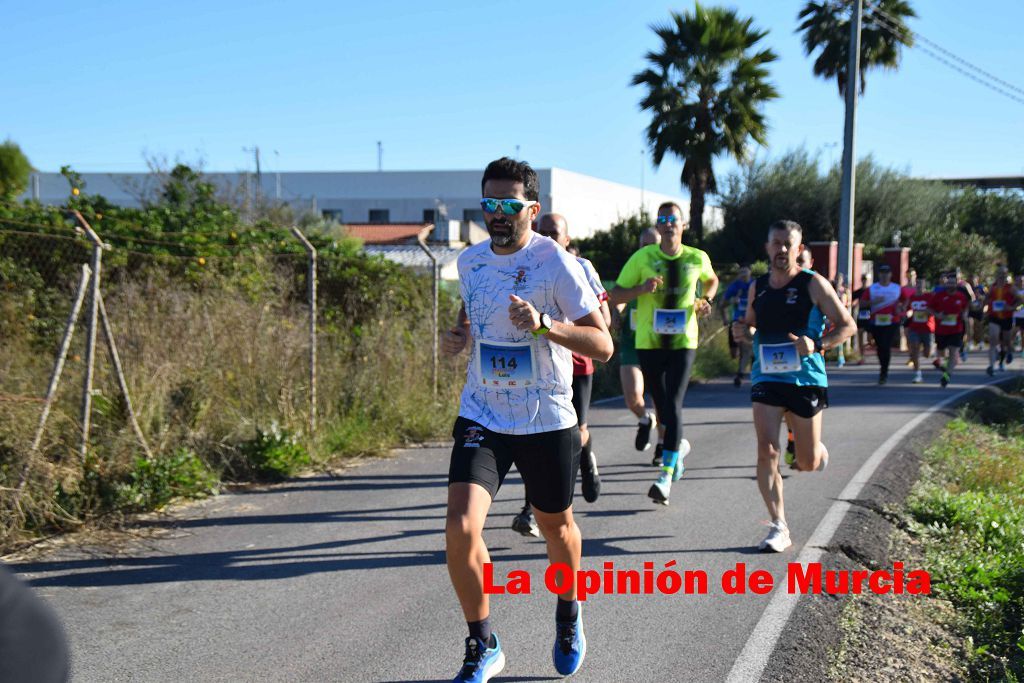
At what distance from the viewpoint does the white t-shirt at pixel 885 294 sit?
16422 millimetres

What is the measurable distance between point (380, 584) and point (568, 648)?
1.68m

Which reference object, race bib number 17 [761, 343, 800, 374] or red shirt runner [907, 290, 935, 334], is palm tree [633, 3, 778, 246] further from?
race bib number 17 [761, 343, 800, 374]

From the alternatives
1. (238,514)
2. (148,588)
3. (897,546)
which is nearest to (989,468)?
(897,546)

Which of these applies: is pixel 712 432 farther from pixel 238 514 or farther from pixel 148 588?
pixel 148 588

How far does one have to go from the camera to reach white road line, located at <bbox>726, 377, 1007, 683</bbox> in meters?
4.38

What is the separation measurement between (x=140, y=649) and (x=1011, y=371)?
1919cm

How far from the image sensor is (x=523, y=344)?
4.13m

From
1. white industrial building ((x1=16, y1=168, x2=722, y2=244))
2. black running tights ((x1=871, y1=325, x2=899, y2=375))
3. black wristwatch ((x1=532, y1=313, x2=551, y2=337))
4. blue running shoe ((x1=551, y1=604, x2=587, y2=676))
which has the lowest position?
blue running shoe ((x1=551, y1=604, x2=587, y2=676))

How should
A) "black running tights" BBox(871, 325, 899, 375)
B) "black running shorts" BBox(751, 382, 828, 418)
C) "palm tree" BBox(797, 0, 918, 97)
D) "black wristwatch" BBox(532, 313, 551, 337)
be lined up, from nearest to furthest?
"black wristwatch" BBox(532, 313, 551, 337)
"black running shorts" BBox(751, 382, 828, 418)
"black running tights" BBox(871, 325, 899, 375)
"palm tree" BBox(797, 0, 918, 97)

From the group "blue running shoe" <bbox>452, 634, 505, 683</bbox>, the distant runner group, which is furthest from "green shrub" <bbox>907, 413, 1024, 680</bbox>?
"blue running shoe" <bbox>452, 634, 505, 683</bbox>

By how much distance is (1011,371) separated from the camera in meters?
19.8

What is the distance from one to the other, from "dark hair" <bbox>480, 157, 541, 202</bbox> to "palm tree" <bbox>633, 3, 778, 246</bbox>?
992 inches

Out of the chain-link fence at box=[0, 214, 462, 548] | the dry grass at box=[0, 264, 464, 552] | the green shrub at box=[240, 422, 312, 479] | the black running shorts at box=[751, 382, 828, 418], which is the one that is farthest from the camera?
the green shrub at box=[240, 422, 312, 479]

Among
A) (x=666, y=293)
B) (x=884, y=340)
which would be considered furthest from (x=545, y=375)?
(x=884, y=340)
